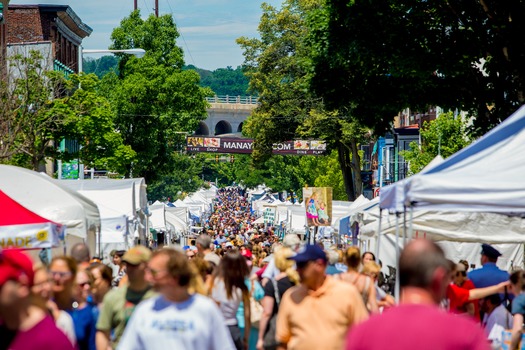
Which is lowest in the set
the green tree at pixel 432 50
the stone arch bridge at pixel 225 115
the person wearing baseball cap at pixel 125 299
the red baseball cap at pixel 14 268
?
the person wearing baseball cap at pixel 125 299

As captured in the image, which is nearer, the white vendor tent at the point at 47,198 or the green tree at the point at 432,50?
the white vendor tent at the point at 47,198

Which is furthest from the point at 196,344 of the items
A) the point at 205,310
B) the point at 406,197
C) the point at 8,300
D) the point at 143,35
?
the point at 143,35

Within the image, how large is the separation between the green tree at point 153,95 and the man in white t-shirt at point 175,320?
50968mm

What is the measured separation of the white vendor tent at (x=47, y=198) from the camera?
60.0 ft

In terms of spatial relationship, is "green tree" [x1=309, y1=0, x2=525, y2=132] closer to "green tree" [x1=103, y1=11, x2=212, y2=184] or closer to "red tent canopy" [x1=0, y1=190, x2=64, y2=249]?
"red tent canopy" [x1=0, y1=190, x2=64, y2=249]

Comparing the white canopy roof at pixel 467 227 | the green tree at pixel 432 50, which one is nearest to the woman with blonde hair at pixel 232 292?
the white canopy roof at pixel 467 227

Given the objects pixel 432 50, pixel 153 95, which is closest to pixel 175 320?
pixel 432 50

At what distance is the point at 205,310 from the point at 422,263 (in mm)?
2187

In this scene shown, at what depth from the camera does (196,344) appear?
6145 millimetres

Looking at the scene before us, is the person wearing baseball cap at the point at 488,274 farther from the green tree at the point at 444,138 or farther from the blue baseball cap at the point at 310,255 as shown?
the green tree at the point at 444,138

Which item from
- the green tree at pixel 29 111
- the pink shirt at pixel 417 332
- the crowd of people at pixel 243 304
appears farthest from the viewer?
the green tree at pixel 29 111

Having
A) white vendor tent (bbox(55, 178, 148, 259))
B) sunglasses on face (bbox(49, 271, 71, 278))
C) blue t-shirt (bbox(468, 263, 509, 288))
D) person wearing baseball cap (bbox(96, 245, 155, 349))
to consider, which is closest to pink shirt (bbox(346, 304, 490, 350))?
sunglasses on face (bbox(49, 271, 71, 278))

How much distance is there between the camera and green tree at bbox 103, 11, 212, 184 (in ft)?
193

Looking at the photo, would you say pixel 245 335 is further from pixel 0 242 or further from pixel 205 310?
pixel 0 242
